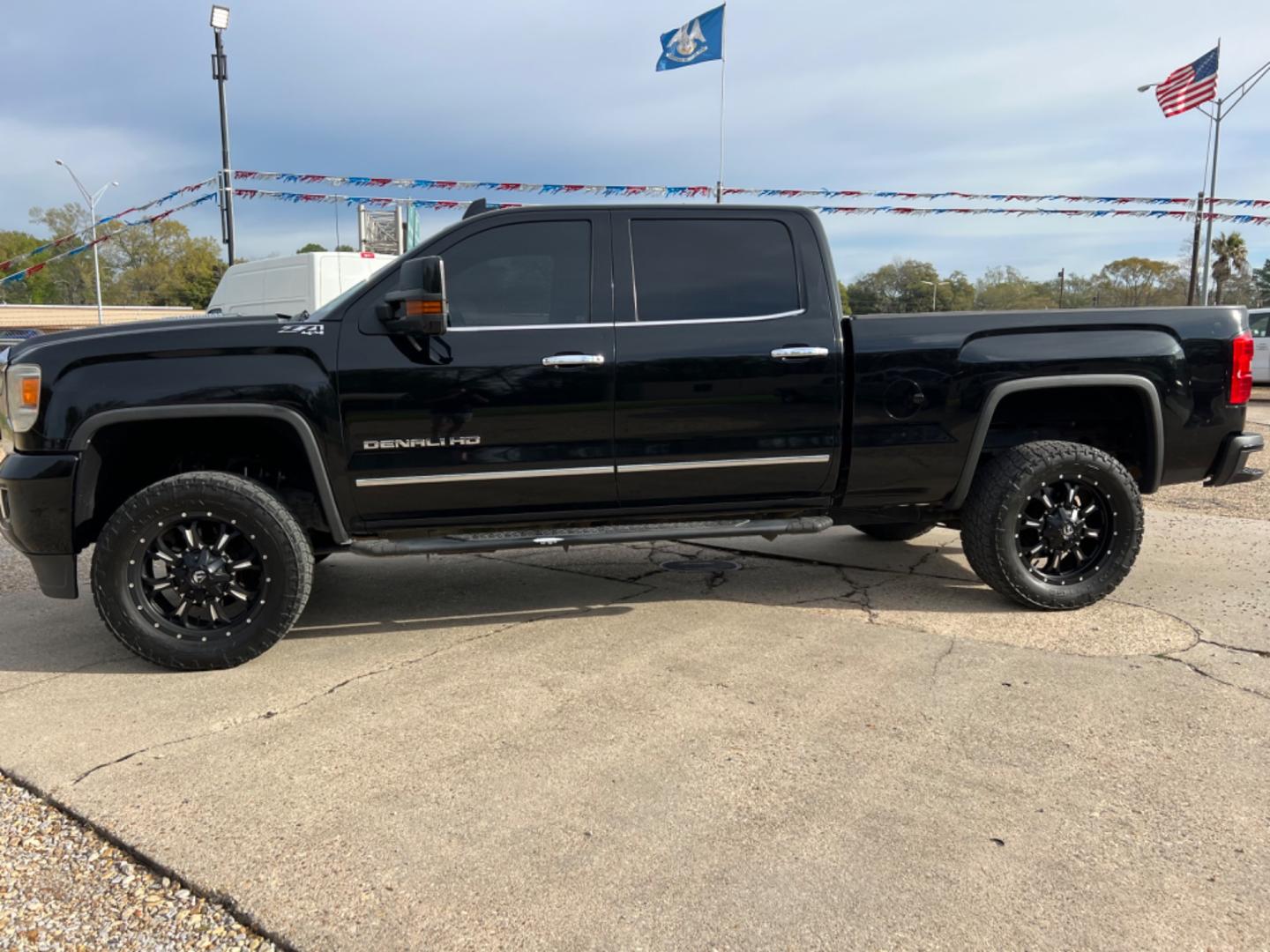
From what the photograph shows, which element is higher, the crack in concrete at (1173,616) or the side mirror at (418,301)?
the side mirror at (418,301)

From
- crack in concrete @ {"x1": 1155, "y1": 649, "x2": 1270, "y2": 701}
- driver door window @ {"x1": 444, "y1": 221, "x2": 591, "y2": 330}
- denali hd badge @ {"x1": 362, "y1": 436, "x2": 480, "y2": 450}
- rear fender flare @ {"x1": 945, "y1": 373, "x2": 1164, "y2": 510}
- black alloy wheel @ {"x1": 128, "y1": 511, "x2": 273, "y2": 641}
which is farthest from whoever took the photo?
rear fender flare @ {"x1": 945, "y1": 373, "x2": 1164, "y2": 510}

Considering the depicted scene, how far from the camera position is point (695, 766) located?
2.86m

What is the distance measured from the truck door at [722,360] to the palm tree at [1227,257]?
5758 cm

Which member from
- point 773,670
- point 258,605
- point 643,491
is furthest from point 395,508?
point 773,670

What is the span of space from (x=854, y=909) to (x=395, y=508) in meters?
2.55

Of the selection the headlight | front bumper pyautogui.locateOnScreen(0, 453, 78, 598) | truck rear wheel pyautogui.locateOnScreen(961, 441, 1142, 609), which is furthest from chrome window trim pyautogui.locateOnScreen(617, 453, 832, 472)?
the headlight

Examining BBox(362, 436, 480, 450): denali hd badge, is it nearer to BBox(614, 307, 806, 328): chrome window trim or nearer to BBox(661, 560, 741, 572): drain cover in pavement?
BBox(614, 307, 806, 328): chrome window trim

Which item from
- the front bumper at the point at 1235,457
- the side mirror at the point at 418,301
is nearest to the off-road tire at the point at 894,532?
the front bumper at the point at 1235,457

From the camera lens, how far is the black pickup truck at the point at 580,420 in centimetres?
364

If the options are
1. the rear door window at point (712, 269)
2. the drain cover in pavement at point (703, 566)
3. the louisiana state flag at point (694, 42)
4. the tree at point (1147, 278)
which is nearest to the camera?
the rear door window at point (712, 269)

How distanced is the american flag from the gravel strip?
23.7 metres

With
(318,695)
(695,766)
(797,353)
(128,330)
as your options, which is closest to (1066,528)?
(797,353)

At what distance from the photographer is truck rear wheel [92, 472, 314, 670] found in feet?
11.9

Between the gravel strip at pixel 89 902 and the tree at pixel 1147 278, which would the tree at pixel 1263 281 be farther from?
the gravel strip at pixel 89 902
